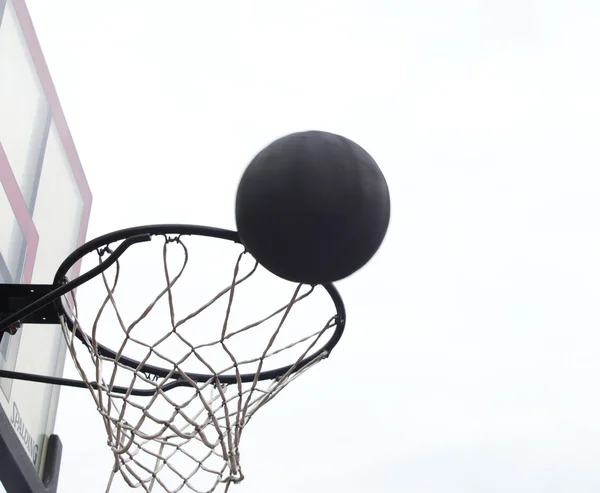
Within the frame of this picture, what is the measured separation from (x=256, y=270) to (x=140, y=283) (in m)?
0.55

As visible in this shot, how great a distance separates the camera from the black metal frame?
108 inches

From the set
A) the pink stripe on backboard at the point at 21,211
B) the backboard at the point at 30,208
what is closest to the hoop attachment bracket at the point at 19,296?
the backboard at the point at 30,208

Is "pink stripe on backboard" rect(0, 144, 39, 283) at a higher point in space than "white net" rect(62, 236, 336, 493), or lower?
higher

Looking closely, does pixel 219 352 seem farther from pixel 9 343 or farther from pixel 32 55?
pixel 32 55

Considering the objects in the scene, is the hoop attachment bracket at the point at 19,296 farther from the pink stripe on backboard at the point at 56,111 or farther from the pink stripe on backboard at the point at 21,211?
the pink stripe on backboard at the point at 21,211

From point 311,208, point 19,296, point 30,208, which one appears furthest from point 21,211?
point 311,208

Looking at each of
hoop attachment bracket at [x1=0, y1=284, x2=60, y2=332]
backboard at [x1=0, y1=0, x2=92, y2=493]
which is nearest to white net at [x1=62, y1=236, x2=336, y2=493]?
hoop attachment bracket at [x1=0, y1=284, x2=60, y2=332]

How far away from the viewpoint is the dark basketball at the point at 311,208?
7.14 ft

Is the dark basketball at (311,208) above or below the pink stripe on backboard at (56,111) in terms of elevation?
below

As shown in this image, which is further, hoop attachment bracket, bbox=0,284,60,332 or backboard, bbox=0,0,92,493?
backboard, bbox=0,0,92,493

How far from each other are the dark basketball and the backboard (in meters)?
1.47

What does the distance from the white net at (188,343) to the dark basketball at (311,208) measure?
0.45 meters

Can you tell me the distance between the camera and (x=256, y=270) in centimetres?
268

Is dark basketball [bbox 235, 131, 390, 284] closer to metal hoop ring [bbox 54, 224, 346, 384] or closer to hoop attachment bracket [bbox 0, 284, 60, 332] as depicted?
metal hoop ring [bbox 54, 224, 346, 384]
